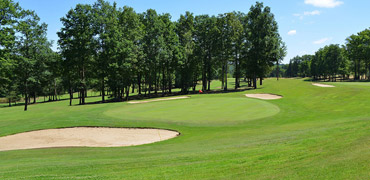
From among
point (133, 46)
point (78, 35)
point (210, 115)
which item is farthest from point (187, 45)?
point (210, 115)

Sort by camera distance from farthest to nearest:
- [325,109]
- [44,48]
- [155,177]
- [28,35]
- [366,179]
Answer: [44,48]
[28,35]
[325,109]
[155,177]
[366,179]

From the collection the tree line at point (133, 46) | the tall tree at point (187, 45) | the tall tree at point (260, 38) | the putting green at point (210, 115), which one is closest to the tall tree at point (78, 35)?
the tree line at point (133, 46)

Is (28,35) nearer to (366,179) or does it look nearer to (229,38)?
(229,38)

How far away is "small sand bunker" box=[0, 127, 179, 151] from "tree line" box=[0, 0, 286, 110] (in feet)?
79.1

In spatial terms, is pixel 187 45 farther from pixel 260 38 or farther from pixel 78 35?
pixel 78 35

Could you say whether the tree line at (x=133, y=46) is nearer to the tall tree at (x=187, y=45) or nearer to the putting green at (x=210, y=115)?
the tall tree at (x=187, y=45)

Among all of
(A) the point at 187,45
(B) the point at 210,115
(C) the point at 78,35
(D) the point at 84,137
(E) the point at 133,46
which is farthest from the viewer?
(A) the point at 187,45

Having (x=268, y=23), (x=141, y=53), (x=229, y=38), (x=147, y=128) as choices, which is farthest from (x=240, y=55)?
(x=147, y=128)

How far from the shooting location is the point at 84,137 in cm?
1777

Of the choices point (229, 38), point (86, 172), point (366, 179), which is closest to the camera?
point (366, 179)

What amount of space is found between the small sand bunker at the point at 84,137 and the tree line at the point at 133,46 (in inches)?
949

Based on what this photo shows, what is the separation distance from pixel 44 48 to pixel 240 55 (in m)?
47.0

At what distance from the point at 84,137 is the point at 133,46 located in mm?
33650

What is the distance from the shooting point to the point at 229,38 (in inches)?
2092
